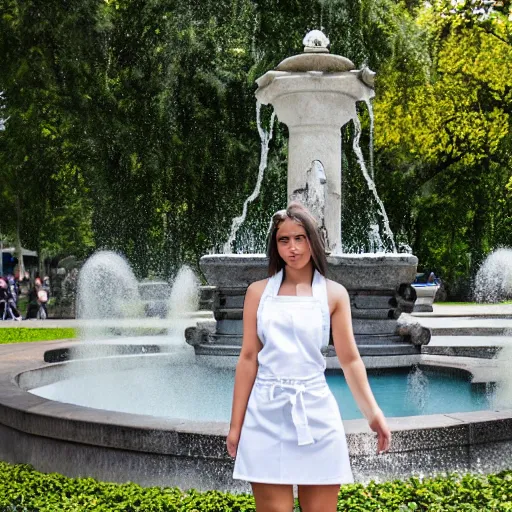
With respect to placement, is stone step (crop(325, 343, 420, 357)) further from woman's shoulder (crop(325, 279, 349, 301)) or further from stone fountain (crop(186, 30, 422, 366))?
woman's shoulder (crop(325, 279, 349, 301))

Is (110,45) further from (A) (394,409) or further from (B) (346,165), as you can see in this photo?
(A) (394,409)

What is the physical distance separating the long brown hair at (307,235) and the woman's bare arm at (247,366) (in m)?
0.14

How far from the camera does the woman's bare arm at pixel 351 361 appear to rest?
11.0 ft

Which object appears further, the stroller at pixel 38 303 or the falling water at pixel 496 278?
the falling water at pixel 496 278

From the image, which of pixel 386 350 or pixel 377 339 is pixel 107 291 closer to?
pixel 377 339

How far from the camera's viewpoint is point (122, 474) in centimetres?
557

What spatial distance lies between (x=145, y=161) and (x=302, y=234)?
66.0 ft

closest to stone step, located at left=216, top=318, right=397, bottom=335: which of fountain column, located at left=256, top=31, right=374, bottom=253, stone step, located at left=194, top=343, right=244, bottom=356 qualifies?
stone step, located at left=194, top=343, right=244, bottom=356

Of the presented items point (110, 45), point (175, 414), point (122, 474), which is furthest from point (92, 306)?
point (122, 474)

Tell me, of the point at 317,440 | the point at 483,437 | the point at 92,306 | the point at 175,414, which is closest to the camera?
the point at 317,440

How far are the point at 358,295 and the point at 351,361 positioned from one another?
6364 millimetres

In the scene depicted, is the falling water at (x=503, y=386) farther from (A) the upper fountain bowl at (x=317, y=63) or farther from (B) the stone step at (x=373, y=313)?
(A) the upper fountain bowl at (x=317, y=63)

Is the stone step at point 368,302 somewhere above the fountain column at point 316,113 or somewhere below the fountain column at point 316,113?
below

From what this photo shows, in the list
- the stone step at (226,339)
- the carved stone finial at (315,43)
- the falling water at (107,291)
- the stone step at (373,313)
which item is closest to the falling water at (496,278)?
the falling water at (107,291)
